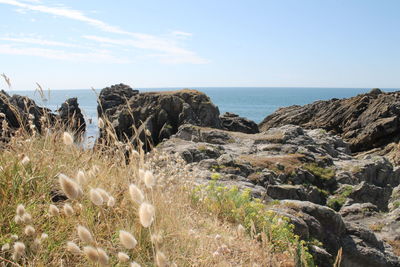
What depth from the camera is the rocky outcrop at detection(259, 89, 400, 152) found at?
41.8m

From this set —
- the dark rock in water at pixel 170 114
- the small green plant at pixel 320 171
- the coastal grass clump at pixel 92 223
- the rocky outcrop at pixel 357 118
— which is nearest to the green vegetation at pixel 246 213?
the coastal grass clump at pixel 92 223

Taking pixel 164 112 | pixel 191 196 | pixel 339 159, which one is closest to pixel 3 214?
pixel 191 196

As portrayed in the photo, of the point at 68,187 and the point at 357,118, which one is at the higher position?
the point at 68,187

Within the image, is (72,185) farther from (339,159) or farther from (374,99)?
(374,99)

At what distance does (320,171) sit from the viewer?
55.2 ft

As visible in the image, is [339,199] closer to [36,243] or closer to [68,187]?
[36,243]

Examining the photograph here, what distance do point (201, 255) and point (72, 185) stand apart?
200 centimetres

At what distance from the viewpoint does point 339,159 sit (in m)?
20.5

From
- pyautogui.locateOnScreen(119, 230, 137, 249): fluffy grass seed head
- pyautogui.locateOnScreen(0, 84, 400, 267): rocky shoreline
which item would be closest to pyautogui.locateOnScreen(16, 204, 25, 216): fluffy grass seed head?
pyautogui.locateOnScreen(119, 230, 137, 249): fluffy grass seed head

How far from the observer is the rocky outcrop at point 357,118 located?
137 feet

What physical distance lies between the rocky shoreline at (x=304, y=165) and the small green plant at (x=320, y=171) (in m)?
0.04

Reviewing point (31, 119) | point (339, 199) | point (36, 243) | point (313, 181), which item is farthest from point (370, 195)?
point (36, 243)

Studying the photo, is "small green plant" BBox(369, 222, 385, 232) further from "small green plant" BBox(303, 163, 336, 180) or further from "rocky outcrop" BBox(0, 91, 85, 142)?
"rocky outcrop" BBox(0, 91, 85, 142)

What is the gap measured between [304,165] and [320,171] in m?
0.96
